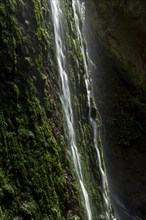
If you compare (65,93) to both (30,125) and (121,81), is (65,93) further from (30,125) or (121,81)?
(121,81)

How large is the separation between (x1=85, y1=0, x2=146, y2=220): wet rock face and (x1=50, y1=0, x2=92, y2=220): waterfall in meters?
3.61

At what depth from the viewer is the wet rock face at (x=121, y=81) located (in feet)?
27.1

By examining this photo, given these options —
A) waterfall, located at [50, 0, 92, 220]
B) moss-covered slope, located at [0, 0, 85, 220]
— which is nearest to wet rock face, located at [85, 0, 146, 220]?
waterfall, located at [50, 0, 92, 220]

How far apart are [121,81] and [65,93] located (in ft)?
15.4

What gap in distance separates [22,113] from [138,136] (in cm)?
559

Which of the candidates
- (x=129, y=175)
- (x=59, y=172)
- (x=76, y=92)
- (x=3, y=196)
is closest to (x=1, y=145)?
(x=3, y=196)

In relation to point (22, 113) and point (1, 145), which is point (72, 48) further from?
point (1, 145)

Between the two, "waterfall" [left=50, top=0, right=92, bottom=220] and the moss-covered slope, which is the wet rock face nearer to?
"waterfall" [left=50, top=0, right=92, bottom=220]

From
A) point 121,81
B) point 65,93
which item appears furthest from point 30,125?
point 121,81

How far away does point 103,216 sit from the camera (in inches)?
188

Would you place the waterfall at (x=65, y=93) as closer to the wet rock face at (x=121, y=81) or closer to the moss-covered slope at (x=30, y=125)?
the moss-covered slope at (x=30, y=125)

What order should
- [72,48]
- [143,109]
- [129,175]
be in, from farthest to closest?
[143,109] < [129,175] < [72,48]

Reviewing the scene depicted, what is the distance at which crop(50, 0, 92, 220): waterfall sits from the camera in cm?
433

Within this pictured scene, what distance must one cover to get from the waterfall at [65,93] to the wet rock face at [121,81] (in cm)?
361
